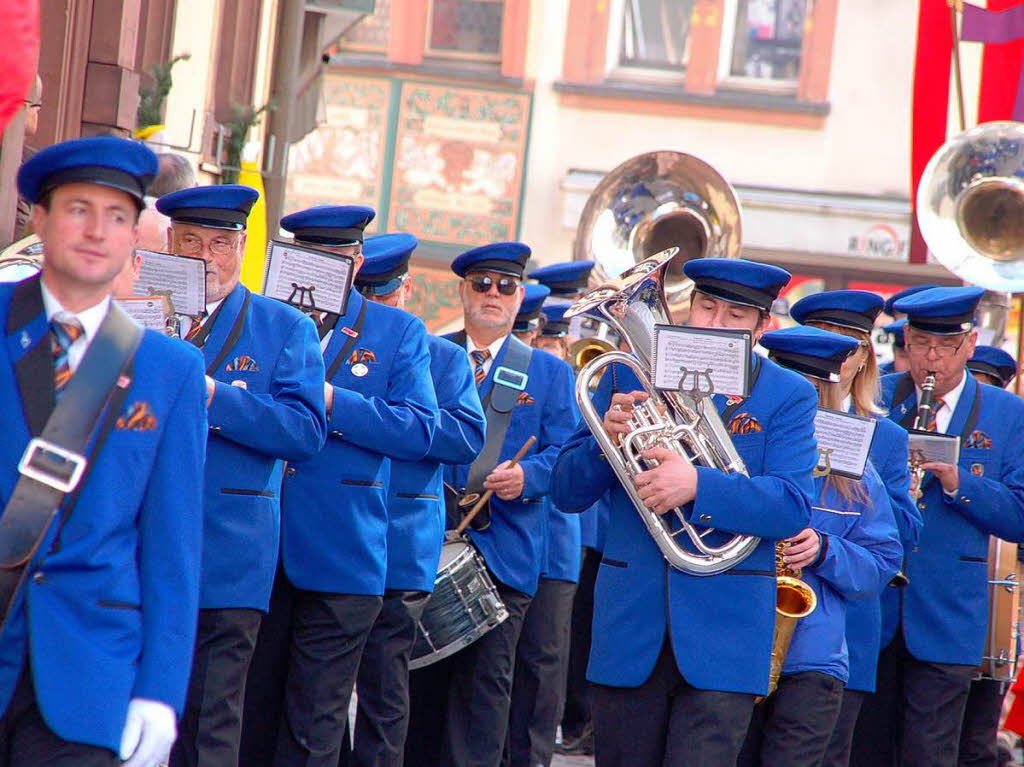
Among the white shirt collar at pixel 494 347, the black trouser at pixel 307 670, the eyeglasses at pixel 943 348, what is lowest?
the black trouser at pixel 307 670

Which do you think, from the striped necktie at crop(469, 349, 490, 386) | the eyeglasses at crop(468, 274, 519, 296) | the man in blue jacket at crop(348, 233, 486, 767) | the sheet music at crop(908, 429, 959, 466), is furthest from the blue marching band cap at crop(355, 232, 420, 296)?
the sheet music at crop(908, 429, 959, 466)

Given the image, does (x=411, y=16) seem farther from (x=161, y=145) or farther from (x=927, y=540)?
(x=927, y=540)

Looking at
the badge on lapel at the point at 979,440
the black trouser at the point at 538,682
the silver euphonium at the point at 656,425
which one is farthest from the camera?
the black trouser at the point at 538,682

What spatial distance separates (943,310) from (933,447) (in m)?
0.60

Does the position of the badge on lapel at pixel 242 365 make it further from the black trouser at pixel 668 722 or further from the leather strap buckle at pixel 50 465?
the leather strap buckle at pixel 50 465

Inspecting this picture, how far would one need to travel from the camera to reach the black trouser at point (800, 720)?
590cm

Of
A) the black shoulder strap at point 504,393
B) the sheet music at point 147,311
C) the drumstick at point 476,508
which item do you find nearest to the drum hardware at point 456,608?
the drumstick at point 476,508

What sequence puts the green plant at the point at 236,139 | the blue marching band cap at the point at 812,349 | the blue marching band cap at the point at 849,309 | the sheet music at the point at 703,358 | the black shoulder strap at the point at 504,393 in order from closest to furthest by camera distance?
the sheet music at the point at 703,358
the blue marching band cap at the point at 812,349
the blue marching band cap at the point at 849,309
the black shoulder strap at the point at 504,393
the green plant at the point at 236,139

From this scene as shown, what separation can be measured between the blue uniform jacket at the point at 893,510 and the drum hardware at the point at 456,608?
1.43m

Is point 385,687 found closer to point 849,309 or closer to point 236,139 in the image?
point 849,309

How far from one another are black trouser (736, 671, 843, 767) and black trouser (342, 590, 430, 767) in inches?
55.7

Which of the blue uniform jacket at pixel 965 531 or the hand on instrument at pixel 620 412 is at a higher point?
the hand on instrument at pixel 620 412

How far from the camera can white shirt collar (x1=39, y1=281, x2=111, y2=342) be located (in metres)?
3.54

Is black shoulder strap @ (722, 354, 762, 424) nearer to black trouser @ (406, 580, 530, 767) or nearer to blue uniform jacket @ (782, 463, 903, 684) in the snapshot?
blue uniform jacket @ (782, 463, 903, 684)
